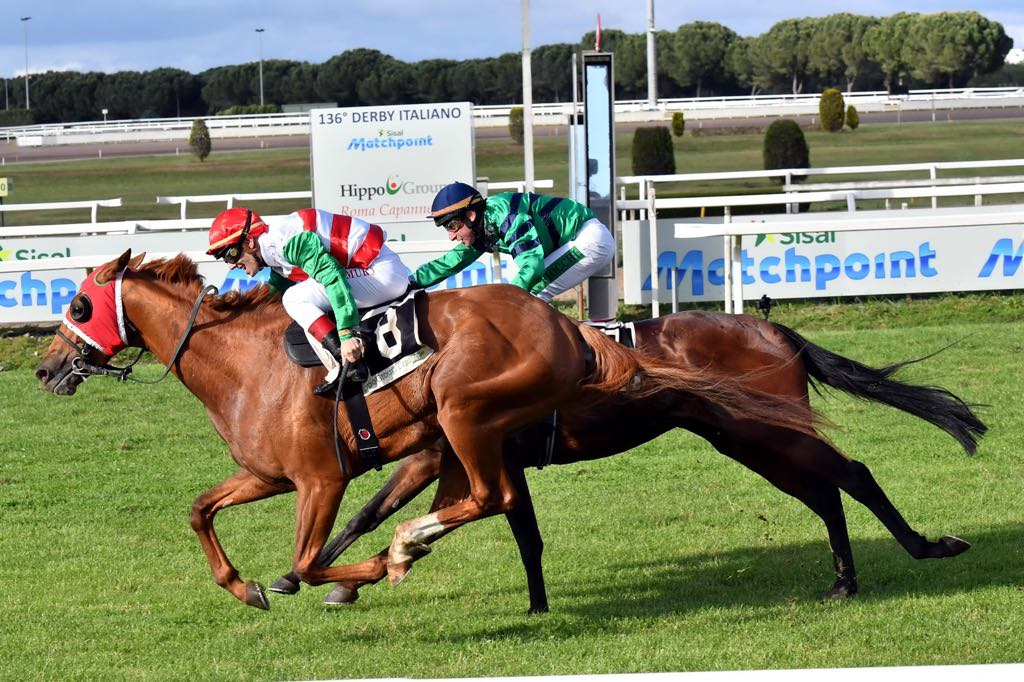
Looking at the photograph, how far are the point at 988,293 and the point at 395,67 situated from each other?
64533 mm

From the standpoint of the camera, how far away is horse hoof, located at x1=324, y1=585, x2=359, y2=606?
200 inches

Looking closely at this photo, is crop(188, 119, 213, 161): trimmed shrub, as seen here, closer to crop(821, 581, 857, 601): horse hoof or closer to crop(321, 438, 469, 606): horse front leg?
crop(321, 438, 469, 606): horse front leg

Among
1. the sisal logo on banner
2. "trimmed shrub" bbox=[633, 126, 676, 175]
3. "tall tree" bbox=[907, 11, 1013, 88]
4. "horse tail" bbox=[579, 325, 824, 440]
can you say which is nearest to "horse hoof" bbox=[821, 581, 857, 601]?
"horse tail" bbox=[579, 325, 824, 440]

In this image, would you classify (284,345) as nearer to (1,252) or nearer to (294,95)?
(1,252)

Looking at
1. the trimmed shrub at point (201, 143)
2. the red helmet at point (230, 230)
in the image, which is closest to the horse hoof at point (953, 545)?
the red helmet at point (230, 230)

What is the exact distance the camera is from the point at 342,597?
16.7 ft

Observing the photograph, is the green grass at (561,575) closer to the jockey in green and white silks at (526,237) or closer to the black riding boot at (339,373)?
the black riding boot at (339,373)

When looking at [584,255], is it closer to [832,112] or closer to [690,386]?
[690,386]

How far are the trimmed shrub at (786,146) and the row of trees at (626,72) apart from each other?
47089mm

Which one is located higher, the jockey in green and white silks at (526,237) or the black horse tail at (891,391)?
the jockey in green and white silks at (526,237)

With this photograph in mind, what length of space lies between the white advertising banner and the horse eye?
699 cm

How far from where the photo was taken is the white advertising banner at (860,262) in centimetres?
1133

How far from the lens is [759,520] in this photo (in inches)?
242

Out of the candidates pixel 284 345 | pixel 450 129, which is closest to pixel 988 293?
pixel 450 129
